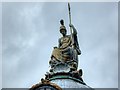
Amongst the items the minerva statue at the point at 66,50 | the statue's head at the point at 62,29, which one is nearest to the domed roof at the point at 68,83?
the minerva statue at the point at 66,50

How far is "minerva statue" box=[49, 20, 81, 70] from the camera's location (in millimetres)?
41938

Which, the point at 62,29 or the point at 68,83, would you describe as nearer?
the point at 68,83

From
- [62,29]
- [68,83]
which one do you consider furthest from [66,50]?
[68,83]

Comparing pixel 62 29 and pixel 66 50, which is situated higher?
pixel 62 29

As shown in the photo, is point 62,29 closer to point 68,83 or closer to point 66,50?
point 66,50

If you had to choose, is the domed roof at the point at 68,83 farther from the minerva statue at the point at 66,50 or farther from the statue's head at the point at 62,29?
the statue's head at the point at 62,29

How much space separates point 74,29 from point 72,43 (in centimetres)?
92

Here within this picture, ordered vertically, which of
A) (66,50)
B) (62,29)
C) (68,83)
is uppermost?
(62,29)

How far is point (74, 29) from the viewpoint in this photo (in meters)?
43.4

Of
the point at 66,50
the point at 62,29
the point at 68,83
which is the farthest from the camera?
the point at 62,29

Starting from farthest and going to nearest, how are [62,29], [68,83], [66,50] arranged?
[62,29] → [66,50] → [68,83]

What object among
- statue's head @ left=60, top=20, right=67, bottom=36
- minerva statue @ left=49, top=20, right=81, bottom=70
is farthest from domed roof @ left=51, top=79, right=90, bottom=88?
statue's head @ left=60, top=20, right=67, bottom=36

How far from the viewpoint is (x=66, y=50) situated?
141 feet

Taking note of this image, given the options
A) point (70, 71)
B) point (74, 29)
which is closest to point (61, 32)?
point (74, 29)
